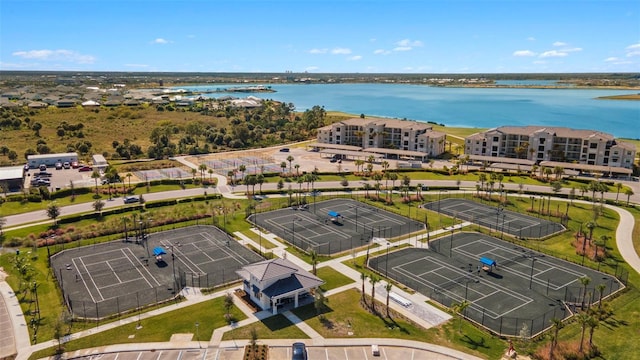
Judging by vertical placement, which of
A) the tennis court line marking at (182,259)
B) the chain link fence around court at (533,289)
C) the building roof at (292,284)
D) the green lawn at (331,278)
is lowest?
the chain link fence around court at (533,289)

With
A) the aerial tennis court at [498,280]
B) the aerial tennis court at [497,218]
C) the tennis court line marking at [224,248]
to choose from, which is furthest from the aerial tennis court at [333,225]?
the aerial tennis court at [497,218]

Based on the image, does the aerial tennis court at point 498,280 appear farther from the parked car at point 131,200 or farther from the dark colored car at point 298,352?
the parked car at point 131,200

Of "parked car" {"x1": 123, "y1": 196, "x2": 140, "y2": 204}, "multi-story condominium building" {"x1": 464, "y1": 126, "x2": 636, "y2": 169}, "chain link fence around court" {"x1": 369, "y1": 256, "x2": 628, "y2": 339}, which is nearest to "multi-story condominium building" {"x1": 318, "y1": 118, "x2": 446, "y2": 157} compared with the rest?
"multi-story condominium building" {"x1": 464, "y1": 126, "x2": 636, "y2": 169}

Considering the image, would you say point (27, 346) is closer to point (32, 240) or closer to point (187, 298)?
point (187, 298)

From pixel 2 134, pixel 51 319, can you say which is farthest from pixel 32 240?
pixel 2 134

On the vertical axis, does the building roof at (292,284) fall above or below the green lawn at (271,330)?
above

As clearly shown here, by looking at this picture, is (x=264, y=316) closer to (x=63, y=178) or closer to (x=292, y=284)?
(x=292, y=284)
